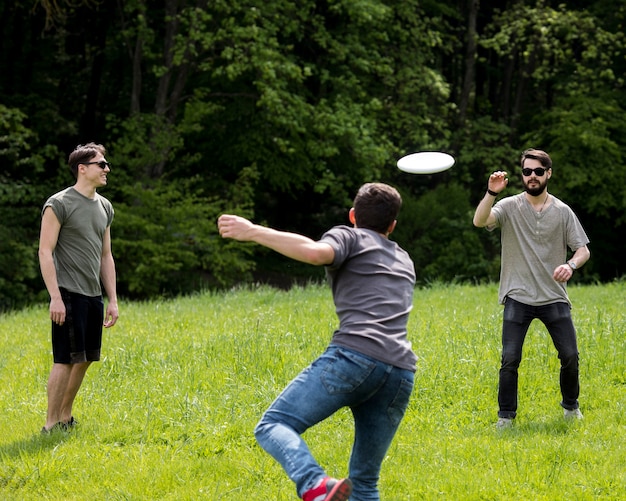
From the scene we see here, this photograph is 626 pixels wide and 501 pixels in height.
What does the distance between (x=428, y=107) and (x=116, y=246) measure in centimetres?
1028

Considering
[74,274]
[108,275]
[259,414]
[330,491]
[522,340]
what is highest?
[74,274]

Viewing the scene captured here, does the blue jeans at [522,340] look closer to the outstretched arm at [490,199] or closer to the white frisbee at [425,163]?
the outstretched arm at [490,199]

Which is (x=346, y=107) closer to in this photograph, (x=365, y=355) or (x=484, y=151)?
(x=484, y=151)

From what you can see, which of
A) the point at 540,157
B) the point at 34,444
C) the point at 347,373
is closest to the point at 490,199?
the point at 540,157

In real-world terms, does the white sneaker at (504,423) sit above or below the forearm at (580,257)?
below

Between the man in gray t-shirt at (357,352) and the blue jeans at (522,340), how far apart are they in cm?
238

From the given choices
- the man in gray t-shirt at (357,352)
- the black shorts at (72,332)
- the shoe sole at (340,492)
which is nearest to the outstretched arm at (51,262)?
the black shorts at (72,332)

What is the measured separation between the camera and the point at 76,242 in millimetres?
6402

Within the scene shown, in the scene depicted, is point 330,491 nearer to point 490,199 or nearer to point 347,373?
point 347,373

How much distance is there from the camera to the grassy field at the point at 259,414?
5312 millimetres

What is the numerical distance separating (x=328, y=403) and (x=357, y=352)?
0.90 ft

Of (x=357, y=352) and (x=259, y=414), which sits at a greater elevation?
(x=357, y=352)

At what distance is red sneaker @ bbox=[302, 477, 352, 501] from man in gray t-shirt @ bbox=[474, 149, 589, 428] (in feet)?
10.1

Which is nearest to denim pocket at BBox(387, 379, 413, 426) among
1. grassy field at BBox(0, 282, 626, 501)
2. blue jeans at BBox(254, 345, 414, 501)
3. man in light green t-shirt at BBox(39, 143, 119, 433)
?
blue jeans at BBox(254, 345, 414, 501)
